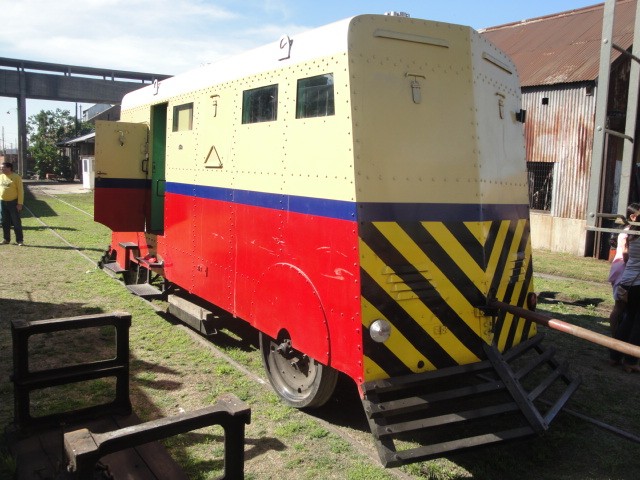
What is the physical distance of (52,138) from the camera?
A: 178ft

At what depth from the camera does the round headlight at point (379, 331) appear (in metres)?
4.18

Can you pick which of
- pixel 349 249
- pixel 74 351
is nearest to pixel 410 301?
pixel 349 249

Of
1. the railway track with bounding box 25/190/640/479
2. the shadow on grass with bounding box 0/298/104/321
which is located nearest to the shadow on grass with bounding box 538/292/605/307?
the railway track with bounding box 25/190/640/479

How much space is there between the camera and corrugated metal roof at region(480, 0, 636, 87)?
14.9 meters

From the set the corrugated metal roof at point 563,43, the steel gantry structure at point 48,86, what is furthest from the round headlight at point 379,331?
the steel gantry structure at point 48,86

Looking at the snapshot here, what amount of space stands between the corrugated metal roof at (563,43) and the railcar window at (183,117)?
11161mm

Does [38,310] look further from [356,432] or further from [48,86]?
[48,86]

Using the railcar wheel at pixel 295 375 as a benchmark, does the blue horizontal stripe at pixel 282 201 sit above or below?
above

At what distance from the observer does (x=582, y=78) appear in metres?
14.7

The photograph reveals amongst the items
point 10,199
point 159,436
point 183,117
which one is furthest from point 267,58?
point 10,199

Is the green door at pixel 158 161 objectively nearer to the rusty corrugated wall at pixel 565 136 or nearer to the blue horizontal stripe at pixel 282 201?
the blue horizontal stripe at pixel 282 201

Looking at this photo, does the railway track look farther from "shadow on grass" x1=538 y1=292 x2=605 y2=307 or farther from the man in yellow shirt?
→ the man in yellow shirt

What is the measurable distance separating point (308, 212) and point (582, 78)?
12.6 m

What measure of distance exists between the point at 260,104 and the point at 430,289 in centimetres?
231
